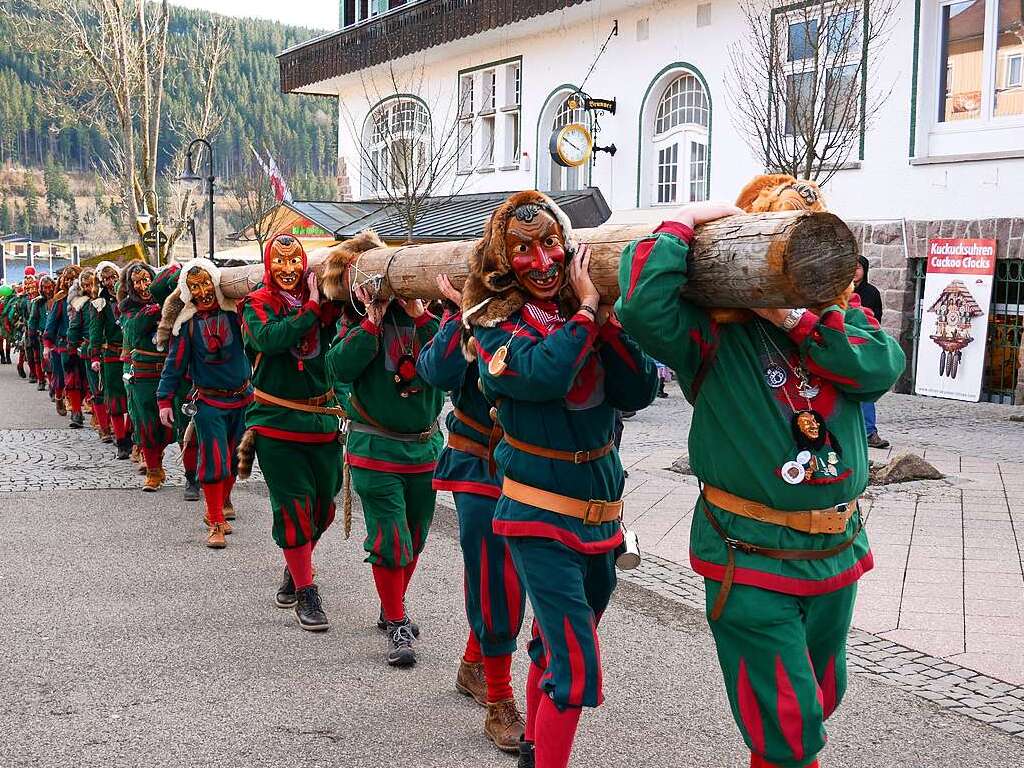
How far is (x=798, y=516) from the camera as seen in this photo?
3137 millimetres

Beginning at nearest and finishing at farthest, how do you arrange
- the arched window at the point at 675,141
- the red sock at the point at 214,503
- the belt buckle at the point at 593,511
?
the belt buckle at the point at 593,511
the red sock at the point at 214,503
the arched window at the point at 675,141

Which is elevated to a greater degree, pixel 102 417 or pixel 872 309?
pixel 872 309

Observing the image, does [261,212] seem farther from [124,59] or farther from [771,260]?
[771,260]

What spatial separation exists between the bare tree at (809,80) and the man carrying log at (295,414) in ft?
17.9

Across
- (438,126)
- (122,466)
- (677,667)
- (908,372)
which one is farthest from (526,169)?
(677,667)

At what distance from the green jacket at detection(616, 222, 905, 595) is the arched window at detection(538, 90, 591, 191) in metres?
17.7

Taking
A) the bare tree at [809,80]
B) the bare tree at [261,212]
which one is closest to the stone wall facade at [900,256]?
the bare tree at [809,80]

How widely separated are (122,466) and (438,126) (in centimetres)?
1452

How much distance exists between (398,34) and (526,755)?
2173 centimetres

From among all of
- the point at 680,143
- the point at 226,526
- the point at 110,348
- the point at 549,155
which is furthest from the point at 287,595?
the point at 549,155

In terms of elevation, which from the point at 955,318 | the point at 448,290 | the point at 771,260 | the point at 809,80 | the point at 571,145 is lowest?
the point at 955,318

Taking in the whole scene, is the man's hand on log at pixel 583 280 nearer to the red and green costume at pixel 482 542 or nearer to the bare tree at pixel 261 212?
the red and green costume at pixel 482 542

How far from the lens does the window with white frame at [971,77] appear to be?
14.0 m

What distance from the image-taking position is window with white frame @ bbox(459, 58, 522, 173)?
74.3 feet
